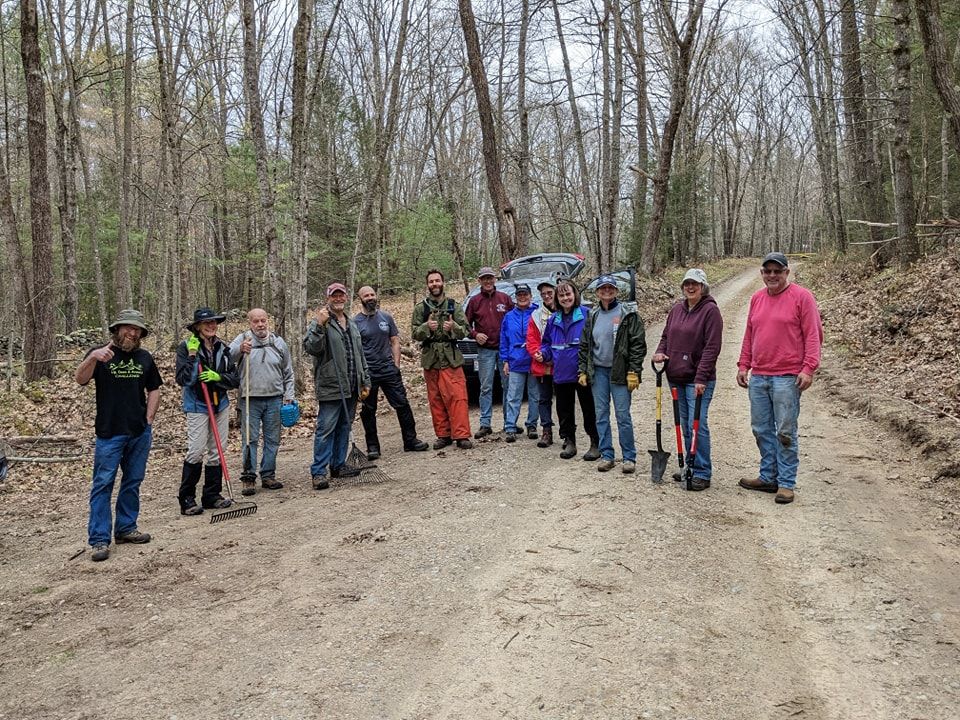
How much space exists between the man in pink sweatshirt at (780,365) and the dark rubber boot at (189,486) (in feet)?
16.8

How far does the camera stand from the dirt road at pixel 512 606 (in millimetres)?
3213

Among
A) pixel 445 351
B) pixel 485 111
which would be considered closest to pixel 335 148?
pixel 485 111

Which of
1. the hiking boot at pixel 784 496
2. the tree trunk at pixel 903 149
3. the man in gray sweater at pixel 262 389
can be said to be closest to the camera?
the hiking boot at pixel 784 496

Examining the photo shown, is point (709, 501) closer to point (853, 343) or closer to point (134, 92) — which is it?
point (853, 343)

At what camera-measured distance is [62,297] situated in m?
23.5

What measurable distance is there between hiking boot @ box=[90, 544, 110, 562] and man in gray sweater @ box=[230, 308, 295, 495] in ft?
5.33

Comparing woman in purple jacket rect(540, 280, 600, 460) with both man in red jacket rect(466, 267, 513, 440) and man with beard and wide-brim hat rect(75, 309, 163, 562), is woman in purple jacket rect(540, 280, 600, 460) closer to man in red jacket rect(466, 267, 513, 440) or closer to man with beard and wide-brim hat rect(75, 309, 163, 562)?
man in red jacket rect(466, 267, 513, 440)

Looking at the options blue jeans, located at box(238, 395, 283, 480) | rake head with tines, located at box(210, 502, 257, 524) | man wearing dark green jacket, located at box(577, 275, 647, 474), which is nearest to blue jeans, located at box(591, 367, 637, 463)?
man wearing dark green jacket, located at box(577, 275, 647, 474)

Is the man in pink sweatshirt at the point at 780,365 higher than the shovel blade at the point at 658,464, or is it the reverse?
the man in pink sweatshirt at the point at 780,365

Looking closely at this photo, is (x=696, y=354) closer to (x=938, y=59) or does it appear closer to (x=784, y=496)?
(x=784, y=496)

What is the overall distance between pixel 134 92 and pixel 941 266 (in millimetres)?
21148

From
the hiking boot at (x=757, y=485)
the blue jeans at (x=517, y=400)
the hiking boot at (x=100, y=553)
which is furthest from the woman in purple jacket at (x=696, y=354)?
the hiking boot at (x=100, y=553)

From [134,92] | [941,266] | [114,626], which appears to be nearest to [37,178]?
[134,92]

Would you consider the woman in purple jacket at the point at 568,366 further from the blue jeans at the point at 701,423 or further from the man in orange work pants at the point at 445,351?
the man in orange work pants at the point at 445,351
